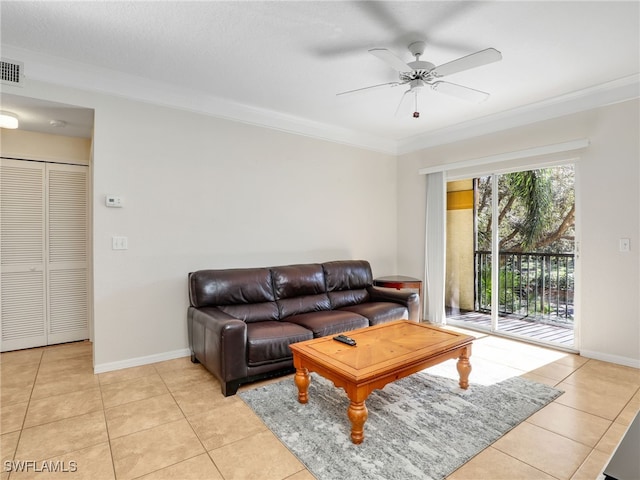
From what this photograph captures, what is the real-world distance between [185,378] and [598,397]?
10.7ft

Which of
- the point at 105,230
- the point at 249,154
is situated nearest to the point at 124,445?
the point at 105,230

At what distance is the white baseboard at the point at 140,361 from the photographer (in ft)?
9.82

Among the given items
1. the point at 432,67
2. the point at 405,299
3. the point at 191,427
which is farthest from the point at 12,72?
the point at 405,299

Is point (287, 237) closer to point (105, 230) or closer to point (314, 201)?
point (314, 201)

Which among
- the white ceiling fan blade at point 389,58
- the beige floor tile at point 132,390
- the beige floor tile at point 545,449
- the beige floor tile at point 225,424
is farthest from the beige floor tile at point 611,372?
the beige floor tile at point 132,390

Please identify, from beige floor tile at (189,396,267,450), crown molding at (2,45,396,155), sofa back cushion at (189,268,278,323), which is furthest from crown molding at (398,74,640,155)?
beige floor tile at (189,396,267,450)

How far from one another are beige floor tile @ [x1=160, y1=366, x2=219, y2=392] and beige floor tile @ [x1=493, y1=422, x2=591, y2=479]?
7.04ft

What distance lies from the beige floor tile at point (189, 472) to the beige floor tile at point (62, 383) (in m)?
1.40

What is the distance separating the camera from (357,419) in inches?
75.4

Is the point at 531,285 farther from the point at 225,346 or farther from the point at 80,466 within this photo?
the point at 80,466

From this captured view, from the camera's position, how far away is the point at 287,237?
4109mm

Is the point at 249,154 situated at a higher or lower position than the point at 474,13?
lower

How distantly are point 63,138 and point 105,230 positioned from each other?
1.61 meters

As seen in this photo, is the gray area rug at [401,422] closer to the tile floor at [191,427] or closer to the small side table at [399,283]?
the tile floor at [191,427]
